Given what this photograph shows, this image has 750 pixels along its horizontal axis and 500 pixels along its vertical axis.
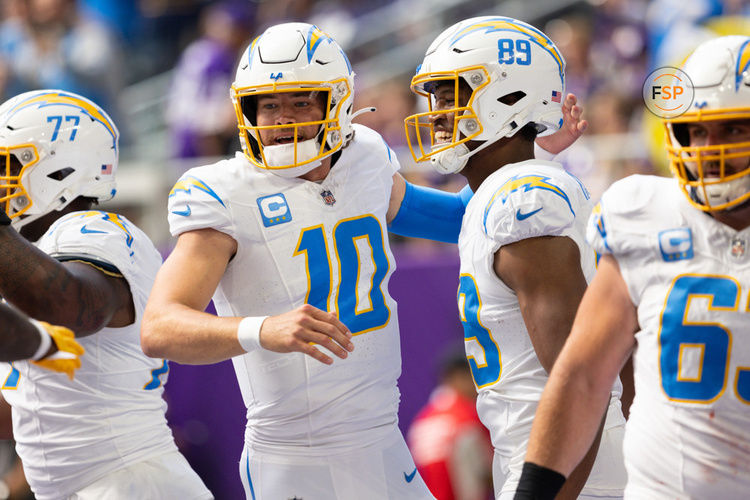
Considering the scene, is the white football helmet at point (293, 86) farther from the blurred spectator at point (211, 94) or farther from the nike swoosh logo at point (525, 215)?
the blurred spectator at point (211, 94)

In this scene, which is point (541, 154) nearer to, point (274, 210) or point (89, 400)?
point (274, 210)

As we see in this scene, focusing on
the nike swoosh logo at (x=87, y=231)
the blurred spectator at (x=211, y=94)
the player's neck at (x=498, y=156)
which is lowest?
the blurred spectator at (x=211, y=94)

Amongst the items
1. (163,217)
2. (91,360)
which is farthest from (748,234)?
(163,217)

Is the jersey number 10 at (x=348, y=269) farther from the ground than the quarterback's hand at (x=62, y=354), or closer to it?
closer to it

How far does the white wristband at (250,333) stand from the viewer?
279 cm

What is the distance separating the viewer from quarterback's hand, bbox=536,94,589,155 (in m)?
3.59

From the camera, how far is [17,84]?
8.14m

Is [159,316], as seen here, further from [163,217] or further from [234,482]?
[163,217]

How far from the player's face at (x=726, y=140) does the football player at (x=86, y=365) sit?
183cm

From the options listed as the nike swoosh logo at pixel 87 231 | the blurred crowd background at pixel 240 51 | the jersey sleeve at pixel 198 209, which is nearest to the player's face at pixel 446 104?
the jersey sleeve at pixel 198 209

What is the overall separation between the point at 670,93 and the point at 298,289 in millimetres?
1240

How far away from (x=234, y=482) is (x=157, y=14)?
18.7 ft

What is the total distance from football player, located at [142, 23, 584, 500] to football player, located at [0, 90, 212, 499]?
331 millimetres

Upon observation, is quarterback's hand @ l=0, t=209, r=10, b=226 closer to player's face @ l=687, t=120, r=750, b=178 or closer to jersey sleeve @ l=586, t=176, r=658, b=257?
jersey sleeve @ l=586, t=176, r=658, b=257
